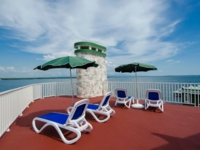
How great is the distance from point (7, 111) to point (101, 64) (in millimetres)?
6367

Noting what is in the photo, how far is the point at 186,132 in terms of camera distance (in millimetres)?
3053

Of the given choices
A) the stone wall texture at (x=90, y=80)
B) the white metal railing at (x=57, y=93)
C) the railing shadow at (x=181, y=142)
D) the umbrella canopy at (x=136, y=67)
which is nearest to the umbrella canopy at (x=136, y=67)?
the umbrella canopy at (x=136, y=67)

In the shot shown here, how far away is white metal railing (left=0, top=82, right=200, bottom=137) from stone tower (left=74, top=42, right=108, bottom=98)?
3.17 ft

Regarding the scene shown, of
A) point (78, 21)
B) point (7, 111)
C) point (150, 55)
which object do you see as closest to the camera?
point (7, 111)

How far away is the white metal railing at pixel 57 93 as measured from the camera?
131 inches

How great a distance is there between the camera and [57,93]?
30.6 feet

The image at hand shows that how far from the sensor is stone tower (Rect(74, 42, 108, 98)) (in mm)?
7941

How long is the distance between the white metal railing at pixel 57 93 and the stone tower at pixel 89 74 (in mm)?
968

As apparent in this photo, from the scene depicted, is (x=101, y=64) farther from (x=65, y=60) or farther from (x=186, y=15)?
(x=186, y=15)

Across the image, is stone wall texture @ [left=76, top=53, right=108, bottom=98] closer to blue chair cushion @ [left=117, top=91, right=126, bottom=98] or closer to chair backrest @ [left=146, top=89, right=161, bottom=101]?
blue chair cushion @ [left=117, top=91, right=126, bottom=98]

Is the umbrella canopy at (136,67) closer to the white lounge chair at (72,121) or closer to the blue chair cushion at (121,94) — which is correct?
the blue chair cushion at (121,94)

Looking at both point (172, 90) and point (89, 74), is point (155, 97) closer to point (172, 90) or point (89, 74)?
point (172, 90)

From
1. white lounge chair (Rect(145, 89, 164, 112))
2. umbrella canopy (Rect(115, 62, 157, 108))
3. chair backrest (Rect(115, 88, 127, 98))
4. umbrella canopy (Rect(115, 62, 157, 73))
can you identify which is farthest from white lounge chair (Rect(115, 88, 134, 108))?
umbrella canopy (Rect(115, 62, 157, 73))

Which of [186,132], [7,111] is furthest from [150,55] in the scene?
[7,111]
